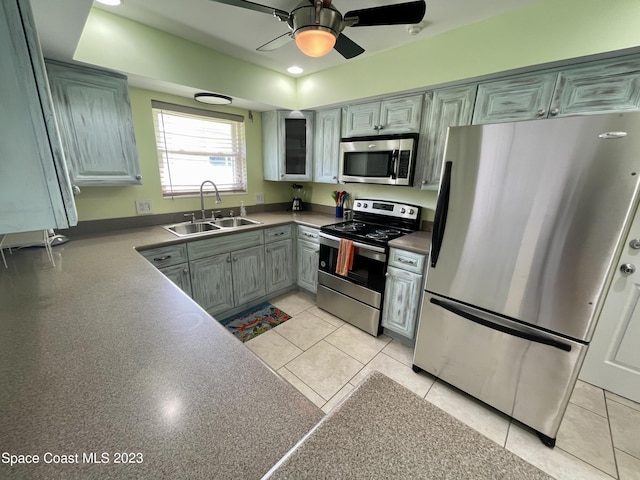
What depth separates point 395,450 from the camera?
1.70 feet

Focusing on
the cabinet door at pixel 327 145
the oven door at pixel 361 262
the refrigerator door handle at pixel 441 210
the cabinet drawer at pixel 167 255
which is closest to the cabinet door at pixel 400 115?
the cabinet door at pixel 327 145

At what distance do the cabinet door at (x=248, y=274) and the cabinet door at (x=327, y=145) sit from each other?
111 cm

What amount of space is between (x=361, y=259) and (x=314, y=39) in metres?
1.67

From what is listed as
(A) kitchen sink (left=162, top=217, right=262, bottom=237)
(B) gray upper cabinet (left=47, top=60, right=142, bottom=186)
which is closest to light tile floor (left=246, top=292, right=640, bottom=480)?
(A) kitchen sink (left=162, top=217, right=262, bottom=237)

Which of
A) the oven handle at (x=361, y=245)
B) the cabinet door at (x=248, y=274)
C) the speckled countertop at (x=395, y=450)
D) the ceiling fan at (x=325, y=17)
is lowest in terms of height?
the cabinet door at (x=248, y=274)

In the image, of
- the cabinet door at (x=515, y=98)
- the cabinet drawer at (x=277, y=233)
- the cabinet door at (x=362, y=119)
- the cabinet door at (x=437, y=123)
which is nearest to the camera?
the cabinet door at (x=515, y=98)

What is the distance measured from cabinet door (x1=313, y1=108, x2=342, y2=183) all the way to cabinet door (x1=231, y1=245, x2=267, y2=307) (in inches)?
43.6

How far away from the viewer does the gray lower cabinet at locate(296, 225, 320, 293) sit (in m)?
2.85

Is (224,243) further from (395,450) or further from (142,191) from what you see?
(395,450)

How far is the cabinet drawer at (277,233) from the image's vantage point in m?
2.78

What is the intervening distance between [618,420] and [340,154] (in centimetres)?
288

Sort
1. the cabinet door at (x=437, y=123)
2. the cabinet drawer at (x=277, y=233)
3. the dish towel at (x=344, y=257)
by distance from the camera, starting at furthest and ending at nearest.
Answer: the cabinet drawer at (x=277, y=233) < the dish towel at (x=344, y=257) < the cabinet door at (x=437, y=123)

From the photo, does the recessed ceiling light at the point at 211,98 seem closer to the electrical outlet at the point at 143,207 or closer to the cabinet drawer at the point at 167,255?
the electrical outlet at the point at 143,207

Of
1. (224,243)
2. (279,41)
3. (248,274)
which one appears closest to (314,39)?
(279,41)
